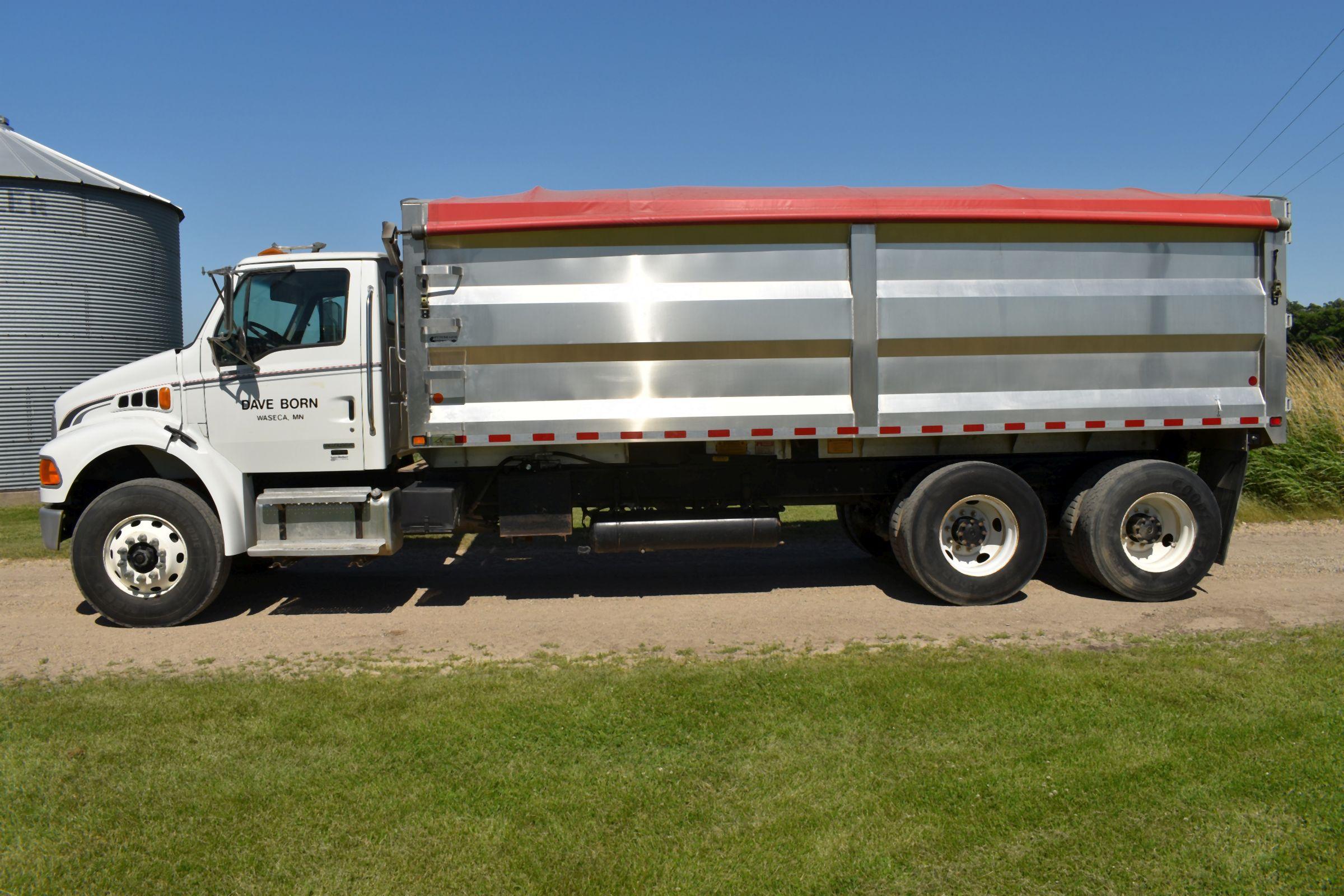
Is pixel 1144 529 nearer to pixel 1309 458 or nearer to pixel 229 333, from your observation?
pixel 1309 458

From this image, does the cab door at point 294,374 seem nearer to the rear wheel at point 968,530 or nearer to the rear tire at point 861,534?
the rear wheel at point 968,530

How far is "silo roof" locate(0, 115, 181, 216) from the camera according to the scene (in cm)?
1523

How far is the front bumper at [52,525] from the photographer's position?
23.2 feet

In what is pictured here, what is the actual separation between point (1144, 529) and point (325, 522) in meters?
6.36

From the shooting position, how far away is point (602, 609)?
732 centimetres

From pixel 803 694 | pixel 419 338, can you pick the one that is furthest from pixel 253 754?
pixel 419 338

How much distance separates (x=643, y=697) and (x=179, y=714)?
241 centimetres

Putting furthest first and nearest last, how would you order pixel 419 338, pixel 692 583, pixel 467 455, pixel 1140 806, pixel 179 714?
pixel 692 583
pixel 467 455
pixel 419 338
pixel 179 714
pixel 1140 806

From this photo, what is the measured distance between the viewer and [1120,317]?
7.09 m

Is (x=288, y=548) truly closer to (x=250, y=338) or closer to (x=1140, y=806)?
(x=250, y=338)

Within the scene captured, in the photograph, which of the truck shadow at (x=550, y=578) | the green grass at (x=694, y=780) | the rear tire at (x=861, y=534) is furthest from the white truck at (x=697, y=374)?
the green grass at (x=694, y=780)

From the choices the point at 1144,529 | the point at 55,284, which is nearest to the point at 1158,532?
the point at 1144,529

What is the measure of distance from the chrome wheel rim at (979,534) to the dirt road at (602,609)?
1.14 feet

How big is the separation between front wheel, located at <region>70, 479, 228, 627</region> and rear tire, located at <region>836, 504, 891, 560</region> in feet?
17.6
